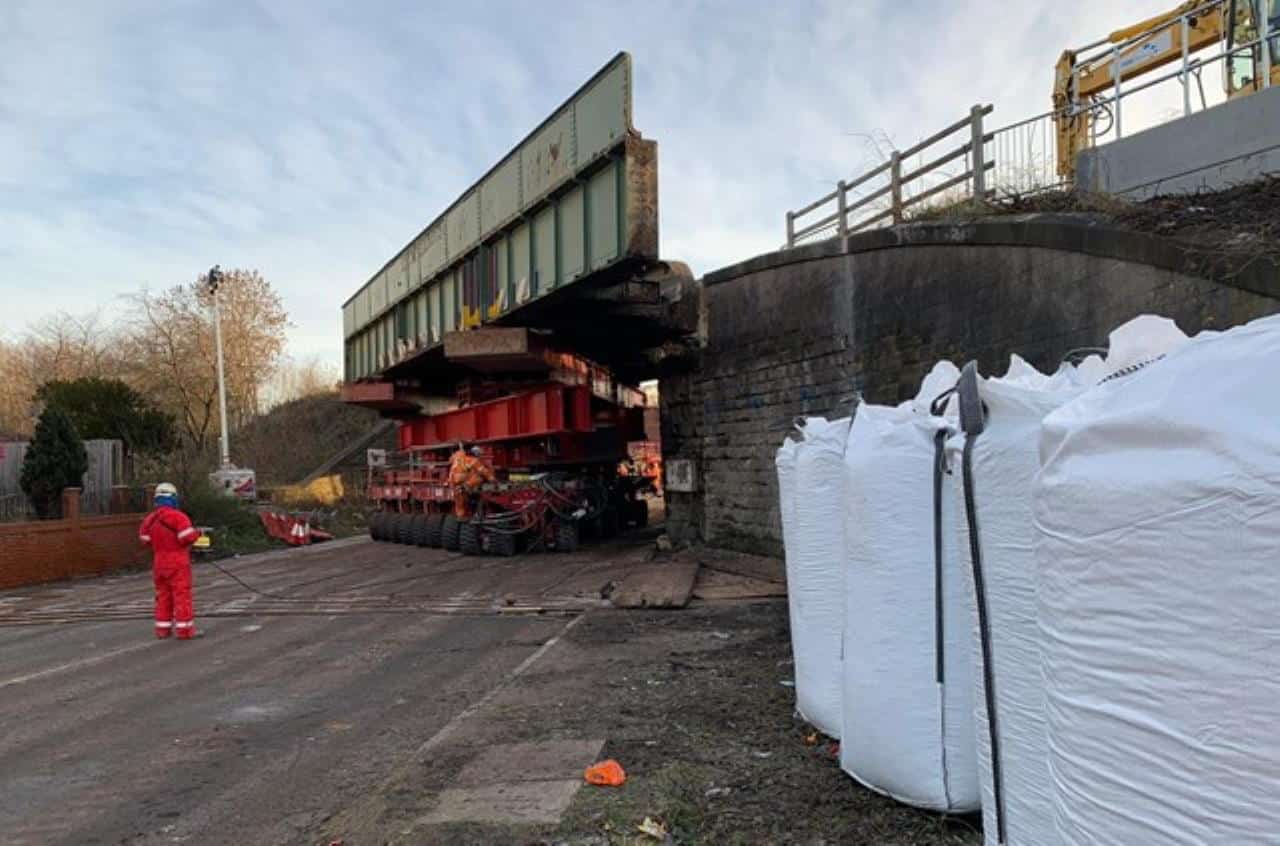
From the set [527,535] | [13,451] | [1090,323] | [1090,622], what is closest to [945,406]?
[1090,622]

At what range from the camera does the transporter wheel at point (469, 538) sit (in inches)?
626

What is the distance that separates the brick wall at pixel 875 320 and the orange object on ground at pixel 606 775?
235 centimetres

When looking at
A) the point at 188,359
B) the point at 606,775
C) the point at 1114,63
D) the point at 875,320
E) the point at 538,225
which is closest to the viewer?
the point at 606,775

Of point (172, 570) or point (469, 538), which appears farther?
point (469, 538)

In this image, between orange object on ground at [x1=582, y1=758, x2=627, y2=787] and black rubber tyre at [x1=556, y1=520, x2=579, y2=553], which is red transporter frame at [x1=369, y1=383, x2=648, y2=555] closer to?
black rubber tyre at [x1=556, y1=520, x2=579, y2=553]

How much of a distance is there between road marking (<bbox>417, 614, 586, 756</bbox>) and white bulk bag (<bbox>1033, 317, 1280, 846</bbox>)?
3880 millimetres

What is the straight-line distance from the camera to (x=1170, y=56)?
34.8 ft

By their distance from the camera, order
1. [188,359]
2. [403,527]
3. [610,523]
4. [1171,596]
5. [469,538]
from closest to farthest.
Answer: [1171,596]
[469,538]
[610,523]
[403,527]
[188,359]

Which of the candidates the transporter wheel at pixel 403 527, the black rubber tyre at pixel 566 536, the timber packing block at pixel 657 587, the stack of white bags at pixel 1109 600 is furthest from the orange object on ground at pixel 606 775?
the transporter wheel at pixel 403 527

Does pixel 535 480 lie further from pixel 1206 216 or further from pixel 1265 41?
pixel 1265 41

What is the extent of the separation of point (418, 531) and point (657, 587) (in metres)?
9.19

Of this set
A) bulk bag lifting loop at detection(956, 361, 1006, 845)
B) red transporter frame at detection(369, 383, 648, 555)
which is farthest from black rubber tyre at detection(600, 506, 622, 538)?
bulk bag lifting loop at detection(956, 361, 1006, 845)

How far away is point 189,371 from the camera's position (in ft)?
125

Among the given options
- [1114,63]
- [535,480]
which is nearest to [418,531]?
[535,480]
